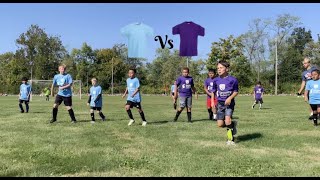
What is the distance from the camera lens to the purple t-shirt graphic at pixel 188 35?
17.9 metres

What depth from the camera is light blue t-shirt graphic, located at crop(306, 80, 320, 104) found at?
1199 centimetres

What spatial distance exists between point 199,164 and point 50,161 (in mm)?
2663

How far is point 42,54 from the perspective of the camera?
82.0 m

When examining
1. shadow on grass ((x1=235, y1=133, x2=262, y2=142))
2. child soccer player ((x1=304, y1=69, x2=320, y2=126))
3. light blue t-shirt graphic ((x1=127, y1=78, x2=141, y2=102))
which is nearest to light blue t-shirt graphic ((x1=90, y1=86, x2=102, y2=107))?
light blue t-shirt graphic ((x1=127, y1=78, x2=141, y2=102))

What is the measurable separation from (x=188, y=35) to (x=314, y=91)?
7757mm

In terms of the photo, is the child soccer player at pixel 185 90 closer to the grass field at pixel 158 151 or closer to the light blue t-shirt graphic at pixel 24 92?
the grass field at pixel 158 151

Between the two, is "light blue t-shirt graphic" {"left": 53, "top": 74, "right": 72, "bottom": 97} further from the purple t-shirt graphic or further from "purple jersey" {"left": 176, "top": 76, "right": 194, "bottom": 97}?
the purple t-shirt graphic

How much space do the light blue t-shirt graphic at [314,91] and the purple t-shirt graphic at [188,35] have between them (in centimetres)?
667

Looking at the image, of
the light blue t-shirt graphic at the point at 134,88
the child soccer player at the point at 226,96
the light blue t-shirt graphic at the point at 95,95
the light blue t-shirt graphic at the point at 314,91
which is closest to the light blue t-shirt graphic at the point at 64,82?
the light blue t-shirt graphic at the point at 95,95

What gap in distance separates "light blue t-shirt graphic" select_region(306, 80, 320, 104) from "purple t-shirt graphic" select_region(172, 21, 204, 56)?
6.67 metres

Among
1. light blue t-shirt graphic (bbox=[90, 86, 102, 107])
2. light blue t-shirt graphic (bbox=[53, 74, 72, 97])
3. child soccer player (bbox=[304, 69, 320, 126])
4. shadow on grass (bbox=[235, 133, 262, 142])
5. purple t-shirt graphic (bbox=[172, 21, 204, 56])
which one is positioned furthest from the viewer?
purple t-shirt graphic (bbox=[172, 21, 204, 56])

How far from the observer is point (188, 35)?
1844 cm

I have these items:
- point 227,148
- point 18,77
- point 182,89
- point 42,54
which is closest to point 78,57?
point 42,54

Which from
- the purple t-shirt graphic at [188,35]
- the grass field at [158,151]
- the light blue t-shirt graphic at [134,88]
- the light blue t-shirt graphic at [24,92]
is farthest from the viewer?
the light blue t-shirt graphic at [24,92]
